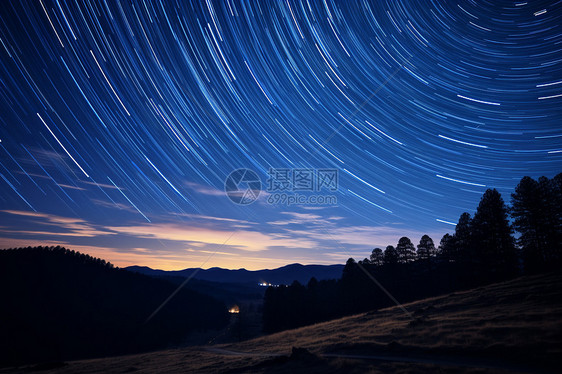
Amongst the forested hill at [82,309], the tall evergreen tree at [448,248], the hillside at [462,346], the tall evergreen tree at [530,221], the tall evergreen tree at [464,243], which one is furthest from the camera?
the forested hill at [82,309]

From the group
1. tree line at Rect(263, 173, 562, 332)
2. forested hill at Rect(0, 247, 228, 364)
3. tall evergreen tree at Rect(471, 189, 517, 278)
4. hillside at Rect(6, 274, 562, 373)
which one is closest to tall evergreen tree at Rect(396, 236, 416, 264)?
tree line at Rect(263, 173, 562, 332)

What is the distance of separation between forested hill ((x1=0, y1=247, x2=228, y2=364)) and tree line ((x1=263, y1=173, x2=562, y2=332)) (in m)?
48.4

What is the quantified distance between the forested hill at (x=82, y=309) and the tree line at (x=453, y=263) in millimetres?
48447

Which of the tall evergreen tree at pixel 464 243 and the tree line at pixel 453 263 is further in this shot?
the tall evergreen tree at pixel 464 243

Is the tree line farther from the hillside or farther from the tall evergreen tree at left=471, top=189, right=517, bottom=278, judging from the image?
the hillside

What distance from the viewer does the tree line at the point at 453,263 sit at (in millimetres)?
30922

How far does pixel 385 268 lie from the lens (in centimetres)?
4662

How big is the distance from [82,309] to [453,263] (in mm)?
117361

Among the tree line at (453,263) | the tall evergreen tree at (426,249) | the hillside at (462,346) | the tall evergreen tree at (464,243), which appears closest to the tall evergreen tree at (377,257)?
the tree line at (453,263)

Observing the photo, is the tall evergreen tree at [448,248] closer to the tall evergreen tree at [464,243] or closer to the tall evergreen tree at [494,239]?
the tall evergreen tree at [464,243]

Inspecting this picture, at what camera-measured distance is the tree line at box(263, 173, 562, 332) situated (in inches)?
1217

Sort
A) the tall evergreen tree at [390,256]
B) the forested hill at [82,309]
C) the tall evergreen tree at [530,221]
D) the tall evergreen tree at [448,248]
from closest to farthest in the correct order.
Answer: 1. the tall evergreen tree at [530,221]
2. the tall evergreen tree at [448,248]
3. the tall evergreen tree at [390,256]
4. the forested hill at [82,309]

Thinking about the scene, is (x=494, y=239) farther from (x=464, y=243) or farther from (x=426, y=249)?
(x=426, y=249)

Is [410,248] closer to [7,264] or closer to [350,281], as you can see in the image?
[350,281]
